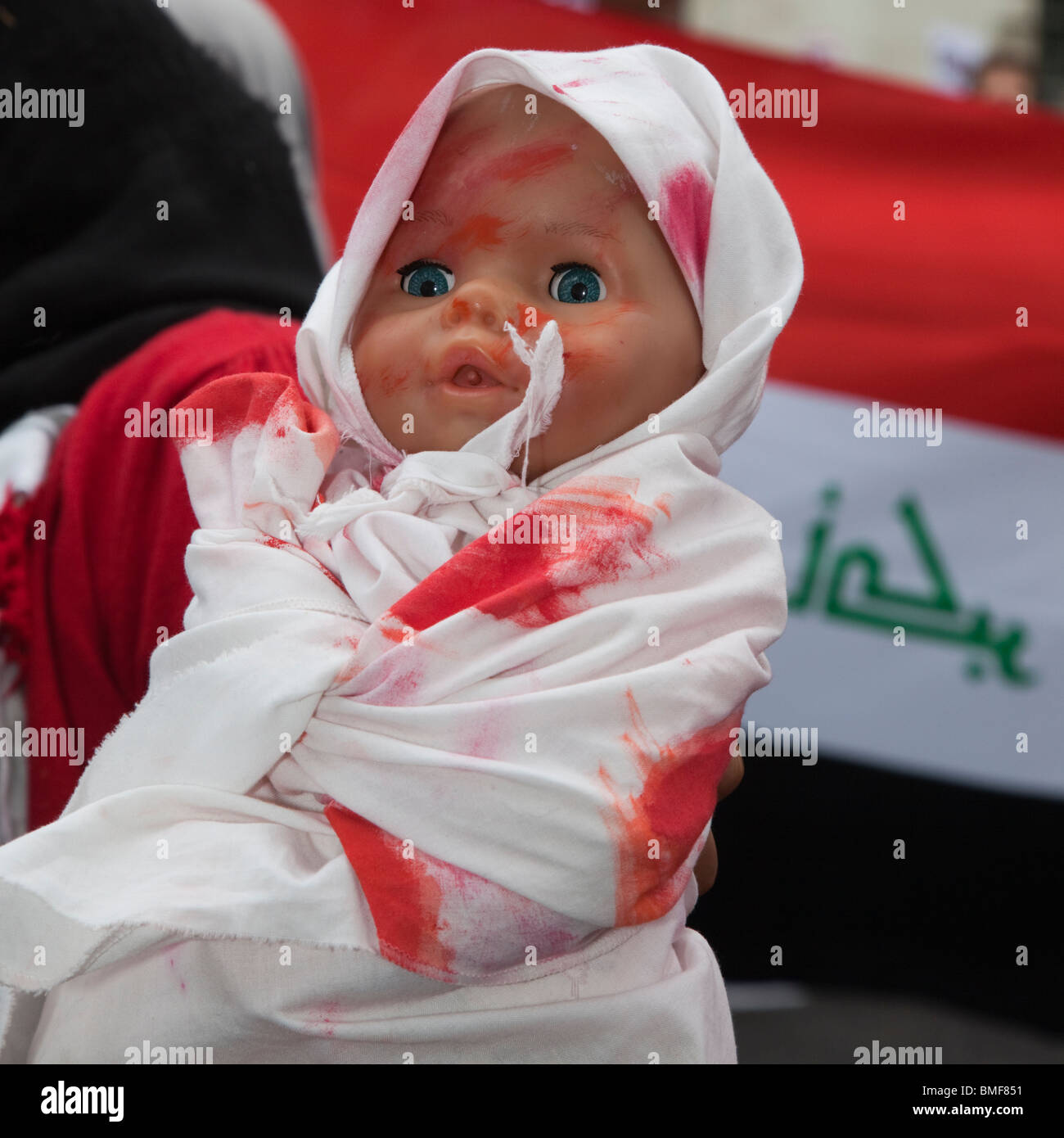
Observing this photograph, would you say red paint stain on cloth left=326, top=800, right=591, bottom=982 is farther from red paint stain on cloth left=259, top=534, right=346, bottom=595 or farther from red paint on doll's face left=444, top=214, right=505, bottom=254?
red paint on doll's face left=444, top=214, right=505, bottom=254

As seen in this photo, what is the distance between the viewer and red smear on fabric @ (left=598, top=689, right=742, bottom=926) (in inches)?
26.2

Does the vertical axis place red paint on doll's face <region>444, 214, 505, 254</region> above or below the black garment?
below

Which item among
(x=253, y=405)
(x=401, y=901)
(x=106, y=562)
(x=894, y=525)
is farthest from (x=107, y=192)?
(x=894, y=525)

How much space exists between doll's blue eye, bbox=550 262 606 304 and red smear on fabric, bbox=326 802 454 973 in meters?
0.32

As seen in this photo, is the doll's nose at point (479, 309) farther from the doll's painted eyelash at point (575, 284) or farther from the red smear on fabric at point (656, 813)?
the red smear on fabric at point (656, 813)

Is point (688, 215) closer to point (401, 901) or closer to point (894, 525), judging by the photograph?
point (401, 901)

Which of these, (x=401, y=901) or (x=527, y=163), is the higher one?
(x=527, y=163)

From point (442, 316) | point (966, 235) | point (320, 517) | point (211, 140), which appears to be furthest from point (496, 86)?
point (966, 235)

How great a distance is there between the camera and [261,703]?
2.24 feet

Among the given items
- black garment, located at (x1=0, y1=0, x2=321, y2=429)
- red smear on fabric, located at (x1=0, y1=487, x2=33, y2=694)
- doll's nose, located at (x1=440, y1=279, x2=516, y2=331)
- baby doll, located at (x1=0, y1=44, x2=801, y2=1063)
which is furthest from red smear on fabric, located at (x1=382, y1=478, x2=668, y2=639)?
black garment, located at (x1=0, y1=0, x2=321, y2=429)

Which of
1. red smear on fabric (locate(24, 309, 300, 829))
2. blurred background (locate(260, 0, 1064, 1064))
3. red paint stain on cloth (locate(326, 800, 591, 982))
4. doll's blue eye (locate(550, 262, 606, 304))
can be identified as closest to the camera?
red paint stain on cloth (locate(326, 800, 591, 982))

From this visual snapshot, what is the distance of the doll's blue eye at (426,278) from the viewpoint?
80 cm

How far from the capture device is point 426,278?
800 mm

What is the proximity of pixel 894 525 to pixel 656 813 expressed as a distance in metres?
1.04
